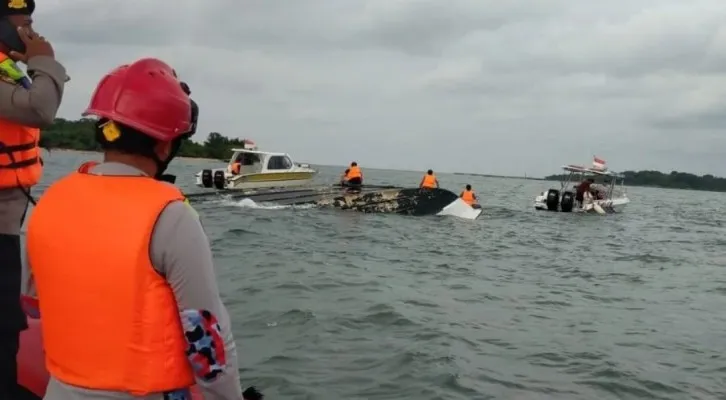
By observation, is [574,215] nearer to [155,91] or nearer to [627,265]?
[627,265]

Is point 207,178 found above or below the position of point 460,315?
above

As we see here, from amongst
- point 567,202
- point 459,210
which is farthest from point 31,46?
point 567,202

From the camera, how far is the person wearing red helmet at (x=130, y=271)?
81.2 inches

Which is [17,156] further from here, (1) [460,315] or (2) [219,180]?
(2) [219,180]

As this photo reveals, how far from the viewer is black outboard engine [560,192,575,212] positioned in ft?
103

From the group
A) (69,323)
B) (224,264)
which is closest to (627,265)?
(224,264)

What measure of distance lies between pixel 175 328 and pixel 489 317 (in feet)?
26.7

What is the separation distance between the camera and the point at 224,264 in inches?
502

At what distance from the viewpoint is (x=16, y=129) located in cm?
325

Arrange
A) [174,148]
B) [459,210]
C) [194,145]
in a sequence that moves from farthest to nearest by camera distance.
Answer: [194,145] → [459,210] → [174,148]

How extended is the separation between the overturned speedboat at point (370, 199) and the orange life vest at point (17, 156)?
20847 mm

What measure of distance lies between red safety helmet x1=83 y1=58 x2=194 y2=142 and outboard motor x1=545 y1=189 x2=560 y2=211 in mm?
31611

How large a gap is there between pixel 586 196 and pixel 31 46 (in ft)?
102

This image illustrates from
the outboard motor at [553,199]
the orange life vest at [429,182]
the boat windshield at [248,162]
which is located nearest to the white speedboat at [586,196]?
the outboard motor at [553,199]
